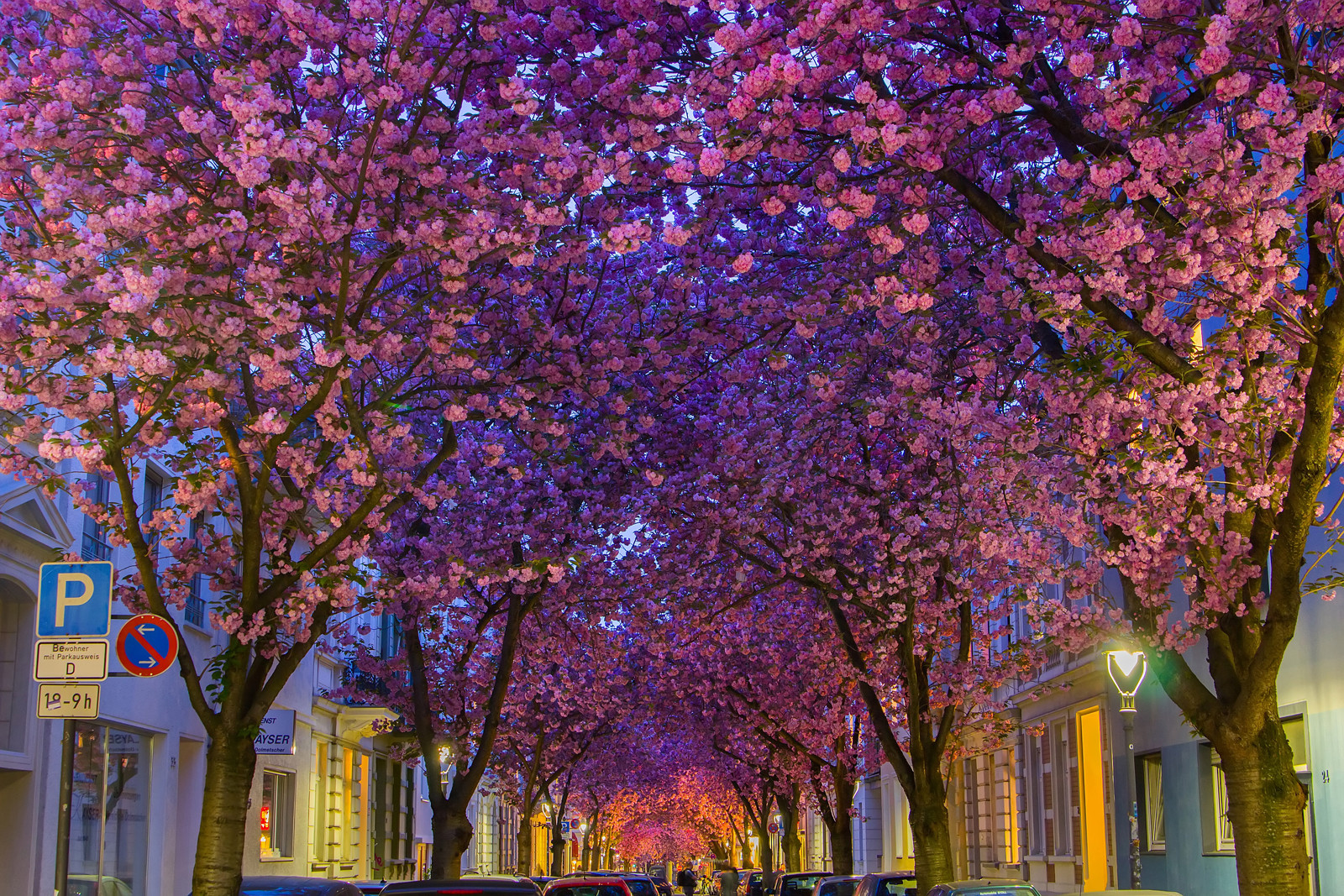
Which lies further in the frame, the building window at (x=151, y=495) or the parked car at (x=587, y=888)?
the building window at (x=151, y=495)

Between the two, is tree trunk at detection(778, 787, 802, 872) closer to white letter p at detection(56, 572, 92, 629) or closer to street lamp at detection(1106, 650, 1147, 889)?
street lamp at detection(1106, 650, 1147, 889)

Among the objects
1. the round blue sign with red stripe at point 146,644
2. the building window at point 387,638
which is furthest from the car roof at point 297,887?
the building window at point 387,638

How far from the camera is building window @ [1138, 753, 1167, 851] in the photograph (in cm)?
2319

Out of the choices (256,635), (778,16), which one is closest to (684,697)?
(256,635)

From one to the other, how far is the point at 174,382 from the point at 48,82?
2.13 meters

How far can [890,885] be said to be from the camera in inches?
774

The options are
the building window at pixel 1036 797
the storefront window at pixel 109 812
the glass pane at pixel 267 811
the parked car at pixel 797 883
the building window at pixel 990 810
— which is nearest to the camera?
the storefront window at pixel 109 812

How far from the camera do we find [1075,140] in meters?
10.2

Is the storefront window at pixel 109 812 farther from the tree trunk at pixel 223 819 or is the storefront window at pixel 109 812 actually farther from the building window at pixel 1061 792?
the building window at pixel 1061 792

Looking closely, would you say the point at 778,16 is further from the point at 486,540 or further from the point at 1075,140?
the point at 486,540

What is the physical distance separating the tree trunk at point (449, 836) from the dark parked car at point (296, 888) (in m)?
8.15

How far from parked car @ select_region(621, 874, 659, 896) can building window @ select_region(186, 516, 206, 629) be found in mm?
7607

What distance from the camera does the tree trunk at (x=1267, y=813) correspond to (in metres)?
10.1

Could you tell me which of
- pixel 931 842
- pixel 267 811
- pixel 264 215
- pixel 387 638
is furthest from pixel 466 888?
pixel 387 638
